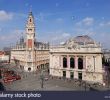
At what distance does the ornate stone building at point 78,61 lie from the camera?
54719 millimetres

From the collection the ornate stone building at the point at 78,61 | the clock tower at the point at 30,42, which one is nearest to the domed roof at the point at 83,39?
the ornate stone building at the point at 78,61

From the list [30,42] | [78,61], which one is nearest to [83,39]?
[78,61]

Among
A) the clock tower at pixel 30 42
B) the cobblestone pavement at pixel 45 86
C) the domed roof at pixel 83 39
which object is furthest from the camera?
the clock tower at pixel 30 42

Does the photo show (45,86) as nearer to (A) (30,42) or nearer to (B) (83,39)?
(B) (83,39)

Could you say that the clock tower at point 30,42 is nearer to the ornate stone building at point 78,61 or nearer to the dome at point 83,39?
the ornate stone building at point 78,61

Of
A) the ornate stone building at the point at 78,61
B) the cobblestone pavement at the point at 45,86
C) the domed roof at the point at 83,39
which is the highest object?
the domed roof at the point at 83,39

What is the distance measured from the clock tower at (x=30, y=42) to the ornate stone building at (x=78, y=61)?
17.9 meters

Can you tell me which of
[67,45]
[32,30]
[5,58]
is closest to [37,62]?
[32,30]

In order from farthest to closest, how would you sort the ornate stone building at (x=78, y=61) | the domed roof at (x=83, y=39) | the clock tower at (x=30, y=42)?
the clock tower at (x=30, y=42) → the domed roof at (x=83, y=39) → the ornate stone building at (x=78, y=61)

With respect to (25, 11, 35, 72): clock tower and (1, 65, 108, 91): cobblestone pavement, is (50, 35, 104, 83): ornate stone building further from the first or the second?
(25, 11, 35, 72): clock tower

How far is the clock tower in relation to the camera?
81.2 m

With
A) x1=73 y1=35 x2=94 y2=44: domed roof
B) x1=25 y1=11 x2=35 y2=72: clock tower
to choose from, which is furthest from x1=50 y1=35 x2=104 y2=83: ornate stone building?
x1=25 y1=11 x2=35 y2=72: clock tower

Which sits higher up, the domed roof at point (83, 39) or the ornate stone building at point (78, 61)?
the domed roof at point (83, 39)

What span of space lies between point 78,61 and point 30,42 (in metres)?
27.2
